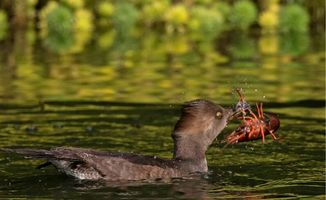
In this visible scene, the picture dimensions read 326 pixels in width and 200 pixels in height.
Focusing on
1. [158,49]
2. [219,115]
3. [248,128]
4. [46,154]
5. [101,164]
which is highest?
[158,49]

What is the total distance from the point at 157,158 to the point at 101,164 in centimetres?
74

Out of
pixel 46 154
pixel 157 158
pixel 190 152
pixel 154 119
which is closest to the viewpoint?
pixel 46 154

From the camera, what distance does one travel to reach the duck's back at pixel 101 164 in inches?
424

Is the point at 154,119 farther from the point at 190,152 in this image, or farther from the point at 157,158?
the point at 157,158

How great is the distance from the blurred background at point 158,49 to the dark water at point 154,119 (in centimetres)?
6

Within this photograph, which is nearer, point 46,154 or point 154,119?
point 46,154

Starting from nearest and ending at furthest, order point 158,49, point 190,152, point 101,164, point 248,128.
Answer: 1. point 101,164
2. point 190,152
3. point 248,128
4. point 158,49

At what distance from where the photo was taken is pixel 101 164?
10.9 m

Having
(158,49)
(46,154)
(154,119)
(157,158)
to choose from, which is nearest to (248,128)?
(157,158)

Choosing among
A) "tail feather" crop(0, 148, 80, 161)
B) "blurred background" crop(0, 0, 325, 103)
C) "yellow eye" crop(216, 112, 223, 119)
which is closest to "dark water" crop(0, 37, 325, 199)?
"blurred background" crop(0, 0, 325, 103)

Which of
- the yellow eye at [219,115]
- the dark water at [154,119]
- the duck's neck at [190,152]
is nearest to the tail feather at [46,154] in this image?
the dark water at [154,119]

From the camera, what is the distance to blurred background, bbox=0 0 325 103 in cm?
1856

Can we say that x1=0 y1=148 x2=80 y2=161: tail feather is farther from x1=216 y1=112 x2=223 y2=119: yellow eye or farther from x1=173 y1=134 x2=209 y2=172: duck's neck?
x1=216 y1=112 x2=223 y2=119: yellow eye

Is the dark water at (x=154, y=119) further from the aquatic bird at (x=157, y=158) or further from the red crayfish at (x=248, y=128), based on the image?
the red crayfish at (x=248, y=128)
